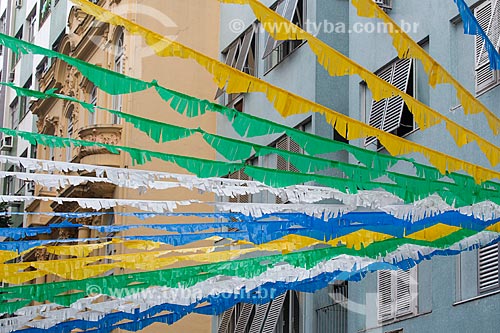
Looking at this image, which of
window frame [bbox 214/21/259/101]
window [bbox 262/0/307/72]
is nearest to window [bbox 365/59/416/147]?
window [bbox 262/0/307/72]

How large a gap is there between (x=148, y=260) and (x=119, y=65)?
14.7m

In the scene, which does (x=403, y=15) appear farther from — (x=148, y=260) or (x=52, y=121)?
(x=52, y=121)

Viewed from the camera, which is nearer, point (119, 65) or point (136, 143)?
point (136, 143)

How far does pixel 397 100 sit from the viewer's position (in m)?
18.7

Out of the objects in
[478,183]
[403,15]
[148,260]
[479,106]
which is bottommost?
[148,260]

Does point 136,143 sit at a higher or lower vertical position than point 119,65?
lower

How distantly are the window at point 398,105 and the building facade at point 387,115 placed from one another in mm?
21

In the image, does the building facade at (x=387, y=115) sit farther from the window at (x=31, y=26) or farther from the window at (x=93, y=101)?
the window at (x=31, y=26)

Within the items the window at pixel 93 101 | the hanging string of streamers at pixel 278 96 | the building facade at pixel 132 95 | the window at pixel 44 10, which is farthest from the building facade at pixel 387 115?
the window at pixel 44 10

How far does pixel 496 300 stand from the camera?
15195mm

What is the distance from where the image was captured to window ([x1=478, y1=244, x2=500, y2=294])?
15.4 m

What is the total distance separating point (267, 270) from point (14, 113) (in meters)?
32.8

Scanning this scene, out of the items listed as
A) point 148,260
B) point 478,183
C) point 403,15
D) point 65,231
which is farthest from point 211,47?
point 478,183

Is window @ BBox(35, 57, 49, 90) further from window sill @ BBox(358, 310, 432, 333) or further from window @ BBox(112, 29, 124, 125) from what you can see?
window sill @ BBox(358, 310, 432, 333)
